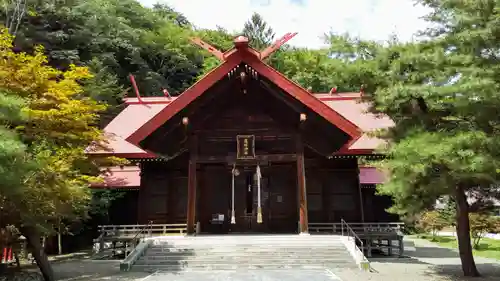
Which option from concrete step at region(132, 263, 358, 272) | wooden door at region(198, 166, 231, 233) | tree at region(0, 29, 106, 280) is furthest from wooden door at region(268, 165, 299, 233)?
tree at region(0, 29, 106, 280)

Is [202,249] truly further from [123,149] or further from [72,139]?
[123,149]

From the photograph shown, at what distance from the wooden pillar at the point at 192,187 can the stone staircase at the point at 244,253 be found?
29.1 inches

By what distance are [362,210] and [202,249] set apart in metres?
8.09

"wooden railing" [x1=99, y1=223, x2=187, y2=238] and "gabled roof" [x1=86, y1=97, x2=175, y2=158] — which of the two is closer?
"wooden railing" [x1=99, y1=223, x2=187, y2=238]

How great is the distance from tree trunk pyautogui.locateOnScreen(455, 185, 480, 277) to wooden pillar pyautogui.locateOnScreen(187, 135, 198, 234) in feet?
28.4

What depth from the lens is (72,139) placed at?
41.7 ft

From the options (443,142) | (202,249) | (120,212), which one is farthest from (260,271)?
(120,212)

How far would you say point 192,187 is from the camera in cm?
1453

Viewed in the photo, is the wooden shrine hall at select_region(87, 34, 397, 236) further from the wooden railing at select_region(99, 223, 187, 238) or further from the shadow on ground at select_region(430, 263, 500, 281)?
the shadow on ground at select_region(430, 263, 500, 281)

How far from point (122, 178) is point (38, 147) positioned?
9.86 m

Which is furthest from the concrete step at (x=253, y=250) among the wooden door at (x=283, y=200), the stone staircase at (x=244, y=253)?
the wooden door at (x=283, y=200)

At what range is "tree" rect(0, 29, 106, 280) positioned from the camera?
8.39m

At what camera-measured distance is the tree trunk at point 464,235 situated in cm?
1055

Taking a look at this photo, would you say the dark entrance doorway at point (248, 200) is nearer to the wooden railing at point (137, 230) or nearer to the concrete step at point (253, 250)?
the wooden railing at point (137, 230)
